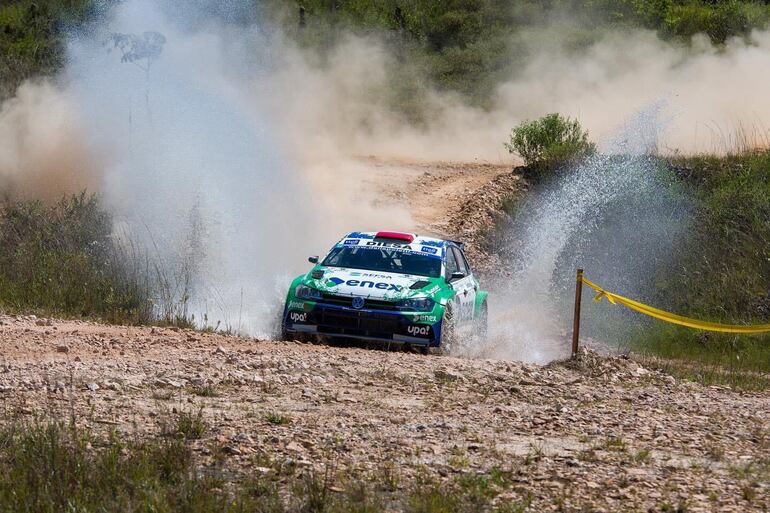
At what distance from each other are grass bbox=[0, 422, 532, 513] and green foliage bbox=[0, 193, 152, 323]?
7228mm

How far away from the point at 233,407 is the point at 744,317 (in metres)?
10.3

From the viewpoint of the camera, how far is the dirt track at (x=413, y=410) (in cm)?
775

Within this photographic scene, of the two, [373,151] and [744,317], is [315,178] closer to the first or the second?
[373,151]

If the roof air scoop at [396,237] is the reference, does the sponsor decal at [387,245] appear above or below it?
below

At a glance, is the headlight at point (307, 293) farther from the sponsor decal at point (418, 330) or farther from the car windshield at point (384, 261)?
the sponsor decal at point (418, 330)

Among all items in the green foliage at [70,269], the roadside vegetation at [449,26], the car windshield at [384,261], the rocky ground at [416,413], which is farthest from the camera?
the roadside vegetation at [449,26]

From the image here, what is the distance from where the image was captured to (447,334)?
1406cm

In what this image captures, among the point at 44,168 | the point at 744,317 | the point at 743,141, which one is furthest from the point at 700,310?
the point at 44,168

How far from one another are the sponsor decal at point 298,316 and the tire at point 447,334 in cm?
153

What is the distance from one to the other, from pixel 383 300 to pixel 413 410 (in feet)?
13.4

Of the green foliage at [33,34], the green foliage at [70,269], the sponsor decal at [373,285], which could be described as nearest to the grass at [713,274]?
the sponsor decal at [373,285]

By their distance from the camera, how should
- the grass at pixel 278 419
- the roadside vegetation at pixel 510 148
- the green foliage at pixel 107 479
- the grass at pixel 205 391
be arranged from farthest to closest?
1. the roadside vegetation at pixel 510 148
2. the grass at pixel 205 391
3. the grass at pixel 278 419
4. the green foliage at pixel 107 479

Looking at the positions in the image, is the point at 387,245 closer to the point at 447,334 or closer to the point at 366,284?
the point at 366,284

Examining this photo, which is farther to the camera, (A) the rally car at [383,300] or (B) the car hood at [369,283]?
(B) the car hood at [369,283]
